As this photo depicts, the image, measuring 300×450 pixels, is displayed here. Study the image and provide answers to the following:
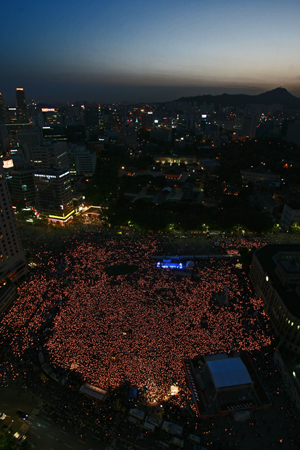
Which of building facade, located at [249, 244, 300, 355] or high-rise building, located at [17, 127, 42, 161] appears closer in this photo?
building facade, located at [249, 244, 300, 355]

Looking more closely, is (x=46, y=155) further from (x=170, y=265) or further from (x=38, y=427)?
(x=38, y=427)

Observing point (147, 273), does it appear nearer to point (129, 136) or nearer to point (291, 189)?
point (291, 189)

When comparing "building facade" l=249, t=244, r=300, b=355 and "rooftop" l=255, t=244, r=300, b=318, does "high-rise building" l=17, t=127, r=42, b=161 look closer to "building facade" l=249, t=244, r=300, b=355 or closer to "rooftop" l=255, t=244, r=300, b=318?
"rooftop" l=255, t=244, r=300, b=318

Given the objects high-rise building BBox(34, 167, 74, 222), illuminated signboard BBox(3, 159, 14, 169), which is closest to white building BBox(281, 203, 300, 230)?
high-rise building BBox(34, 167, 74, 222)

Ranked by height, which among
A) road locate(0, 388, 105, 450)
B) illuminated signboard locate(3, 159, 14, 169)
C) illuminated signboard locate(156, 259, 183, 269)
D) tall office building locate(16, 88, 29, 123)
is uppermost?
tall office building locate(16, 88, 29, 123)

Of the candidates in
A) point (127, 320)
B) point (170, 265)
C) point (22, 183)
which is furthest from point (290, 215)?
point (22, 183)

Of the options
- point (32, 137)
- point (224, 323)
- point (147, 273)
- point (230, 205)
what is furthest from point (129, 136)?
point (224, 323)

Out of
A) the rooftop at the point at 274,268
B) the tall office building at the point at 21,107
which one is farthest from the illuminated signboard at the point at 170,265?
the tall office building at the point at 21,107
